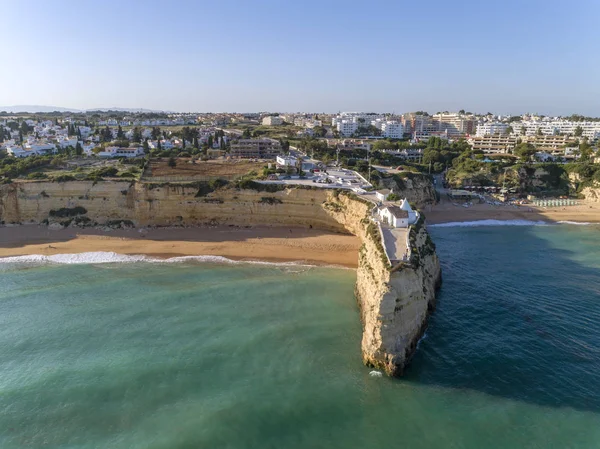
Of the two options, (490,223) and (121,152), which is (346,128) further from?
(490,223)

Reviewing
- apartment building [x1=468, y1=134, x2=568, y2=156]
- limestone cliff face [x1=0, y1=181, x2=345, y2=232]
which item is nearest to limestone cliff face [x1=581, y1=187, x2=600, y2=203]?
apartment building [x1=468, y1=134, x2=568, y2=156]

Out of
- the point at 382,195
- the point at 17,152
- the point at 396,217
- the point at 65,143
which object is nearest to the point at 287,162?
the point at 382,195

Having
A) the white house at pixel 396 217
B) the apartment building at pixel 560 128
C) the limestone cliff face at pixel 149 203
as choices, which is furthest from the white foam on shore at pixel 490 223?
the apartment building at pixel 560 128

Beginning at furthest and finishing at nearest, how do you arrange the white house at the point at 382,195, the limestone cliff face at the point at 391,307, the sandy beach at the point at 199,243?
the white house at the point at 382,195 → the sandy beach at the point at 199,243 → the limestone cliff face at the point at 391,307

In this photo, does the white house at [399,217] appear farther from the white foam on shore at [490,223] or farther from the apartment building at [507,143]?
the apartment building at [507,143]

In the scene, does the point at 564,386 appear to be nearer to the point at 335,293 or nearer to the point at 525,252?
the point at 335,293

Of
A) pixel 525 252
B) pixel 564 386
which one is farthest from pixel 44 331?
pixel 525 252
